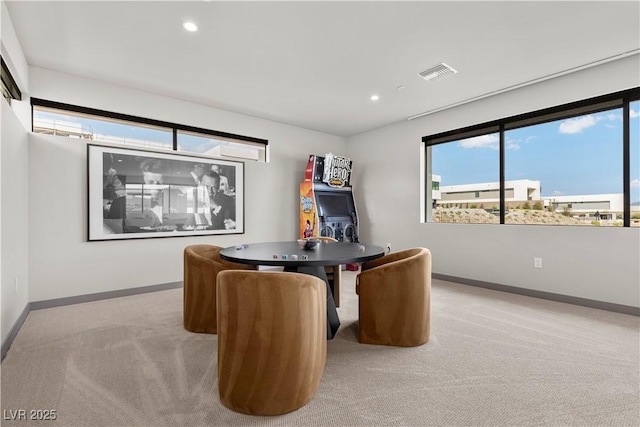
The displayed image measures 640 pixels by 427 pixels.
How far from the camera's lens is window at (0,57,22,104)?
9.08 feet

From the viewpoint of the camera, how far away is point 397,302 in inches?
92.9

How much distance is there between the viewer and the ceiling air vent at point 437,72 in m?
3.31

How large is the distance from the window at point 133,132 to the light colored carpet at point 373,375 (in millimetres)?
2102

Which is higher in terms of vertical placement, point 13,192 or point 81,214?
point 13,192

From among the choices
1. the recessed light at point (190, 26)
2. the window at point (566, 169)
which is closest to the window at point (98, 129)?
the recessed light at point (190, 26)

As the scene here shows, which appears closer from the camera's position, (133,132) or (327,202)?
(133,132)

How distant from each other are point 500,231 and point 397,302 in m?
2.63

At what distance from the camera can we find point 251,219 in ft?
16.6

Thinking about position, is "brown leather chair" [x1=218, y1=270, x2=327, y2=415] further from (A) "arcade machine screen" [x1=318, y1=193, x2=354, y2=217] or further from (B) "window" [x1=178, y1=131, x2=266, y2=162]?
(A) "arcade machine screen" [x1=318, y1=193, x2=354, y2=217]

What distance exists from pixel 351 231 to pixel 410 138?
6.13ft

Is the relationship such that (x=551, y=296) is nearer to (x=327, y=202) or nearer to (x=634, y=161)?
(x=634, y=161)

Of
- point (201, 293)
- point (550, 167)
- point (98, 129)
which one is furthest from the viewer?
point (550, 167)

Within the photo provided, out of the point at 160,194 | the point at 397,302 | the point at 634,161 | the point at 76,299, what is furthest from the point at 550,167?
the point at 76,299

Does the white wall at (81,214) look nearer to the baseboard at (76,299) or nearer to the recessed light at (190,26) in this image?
the baseboard at (76,299)
